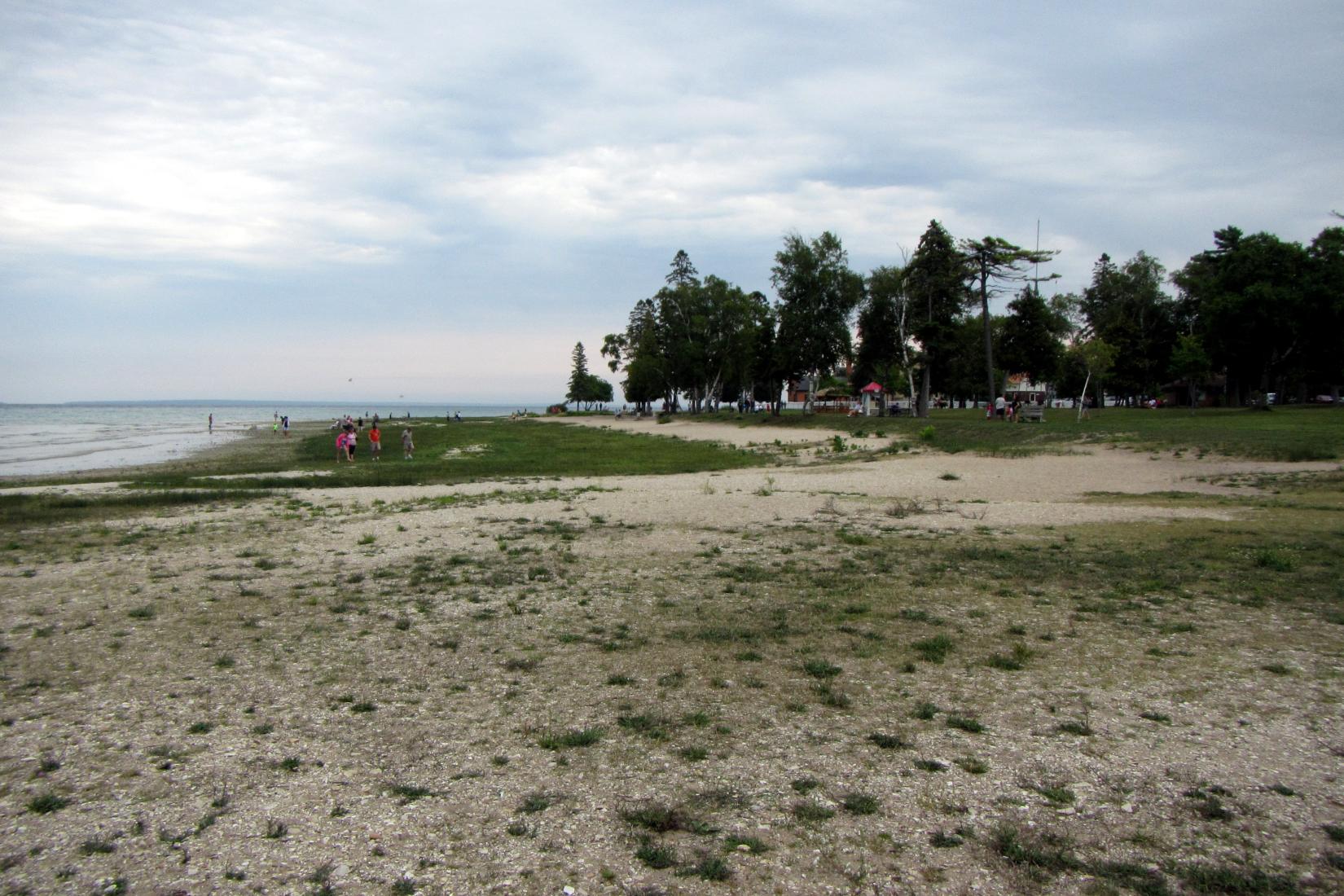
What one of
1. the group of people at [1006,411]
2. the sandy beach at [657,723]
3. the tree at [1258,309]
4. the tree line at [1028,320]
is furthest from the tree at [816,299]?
the sandy beach at [657,723]

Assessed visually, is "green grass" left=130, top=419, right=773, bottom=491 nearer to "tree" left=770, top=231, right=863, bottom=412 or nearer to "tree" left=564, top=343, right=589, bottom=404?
"tree" left=770, top=231, right=863, bottom=412

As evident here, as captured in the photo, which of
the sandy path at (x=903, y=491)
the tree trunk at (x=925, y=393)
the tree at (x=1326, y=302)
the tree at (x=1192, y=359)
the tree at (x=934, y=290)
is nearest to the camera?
the sandy path at (x=903, y=491)

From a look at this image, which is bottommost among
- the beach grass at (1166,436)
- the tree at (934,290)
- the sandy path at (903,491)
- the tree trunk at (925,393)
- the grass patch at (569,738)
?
the grass patch at (569,738)

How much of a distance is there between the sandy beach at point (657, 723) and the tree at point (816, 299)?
4999 cm

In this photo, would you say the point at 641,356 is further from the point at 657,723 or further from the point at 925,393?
the point at 657,723

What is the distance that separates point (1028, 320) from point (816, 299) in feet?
55.4

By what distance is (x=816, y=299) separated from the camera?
61344mm

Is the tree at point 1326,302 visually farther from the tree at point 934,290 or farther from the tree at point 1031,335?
the tree at point 934,290

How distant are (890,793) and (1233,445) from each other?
25851mm

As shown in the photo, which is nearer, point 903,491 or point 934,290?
point 903,491

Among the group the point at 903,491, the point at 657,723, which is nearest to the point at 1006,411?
the point at 903,491

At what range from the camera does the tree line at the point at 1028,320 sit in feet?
173

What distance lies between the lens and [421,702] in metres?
6.49

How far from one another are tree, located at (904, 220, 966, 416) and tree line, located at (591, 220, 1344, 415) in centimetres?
9
